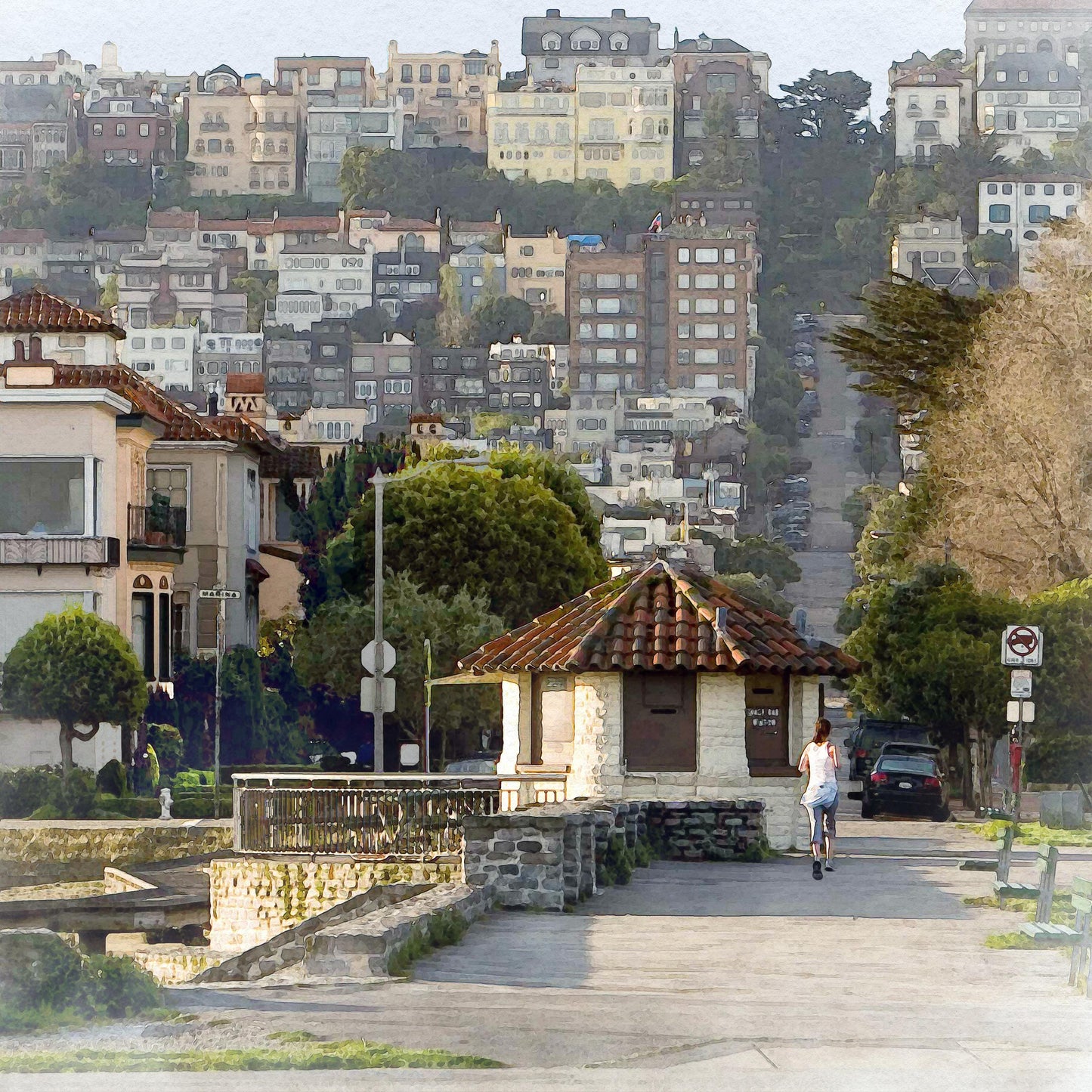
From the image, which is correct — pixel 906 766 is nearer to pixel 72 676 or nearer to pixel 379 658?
pixel 379 658

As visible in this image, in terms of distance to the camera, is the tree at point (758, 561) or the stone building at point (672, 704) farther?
the tree at point (758, 561)

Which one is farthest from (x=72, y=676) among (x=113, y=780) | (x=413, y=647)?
(x=413, y=647)

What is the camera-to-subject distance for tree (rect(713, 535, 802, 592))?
16475 centimetres

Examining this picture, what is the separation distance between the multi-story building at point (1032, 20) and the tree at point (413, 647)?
34459 mm

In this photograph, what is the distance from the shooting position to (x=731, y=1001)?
14070 millimetres

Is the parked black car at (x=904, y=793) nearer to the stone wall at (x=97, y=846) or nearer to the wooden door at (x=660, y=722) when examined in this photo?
the stone wall at (x=97, y=846)

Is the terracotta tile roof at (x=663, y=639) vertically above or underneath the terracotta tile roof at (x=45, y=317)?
underneath

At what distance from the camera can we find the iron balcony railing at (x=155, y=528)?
2416 inches

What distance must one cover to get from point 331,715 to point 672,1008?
58.6 metres

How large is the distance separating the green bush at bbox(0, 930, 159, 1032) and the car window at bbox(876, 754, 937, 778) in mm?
31447

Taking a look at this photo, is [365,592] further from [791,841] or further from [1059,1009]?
[1059,1009]

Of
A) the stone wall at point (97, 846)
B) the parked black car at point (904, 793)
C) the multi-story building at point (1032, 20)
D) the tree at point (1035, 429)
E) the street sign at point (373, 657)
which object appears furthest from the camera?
the tree at point (1035, 429)

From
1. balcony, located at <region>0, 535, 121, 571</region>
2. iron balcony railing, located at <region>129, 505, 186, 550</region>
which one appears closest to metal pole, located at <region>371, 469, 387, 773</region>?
balcony, located at <region>0, 535, 121, 571</region>

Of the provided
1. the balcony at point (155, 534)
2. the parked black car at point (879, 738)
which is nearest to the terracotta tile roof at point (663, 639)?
the parked black car at point (879, 738)
